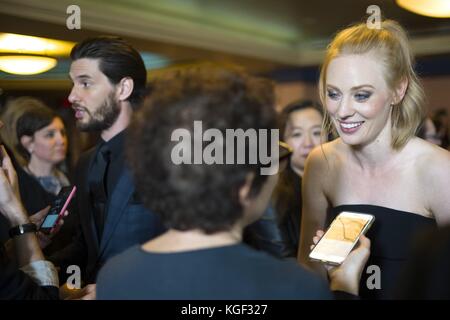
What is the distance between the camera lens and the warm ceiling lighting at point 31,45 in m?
3.20

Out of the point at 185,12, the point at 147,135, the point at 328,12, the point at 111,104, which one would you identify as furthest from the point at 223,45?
the point at 147,135

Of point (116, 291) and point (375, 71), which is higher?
point (375, 71)

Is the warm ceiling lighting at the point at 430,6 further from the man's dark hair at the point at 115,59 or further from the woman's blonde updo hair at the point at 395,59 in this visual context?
the man's dark hair at the point at 115,59

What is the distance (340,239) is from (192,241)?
530mm

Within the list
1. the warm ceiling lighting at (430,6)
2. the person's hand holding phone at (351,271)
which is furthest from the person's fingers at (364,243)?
the warm ceiling lighting at (430,6)

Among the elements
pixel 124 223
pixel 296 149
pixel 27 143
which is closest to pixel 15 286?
pixel 124 223

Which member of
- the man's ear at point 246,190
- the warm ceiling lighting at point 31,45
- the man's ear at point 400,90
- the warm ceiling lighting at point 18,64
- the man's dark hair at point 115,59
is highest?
the warm ceiling lighting at point 31,45

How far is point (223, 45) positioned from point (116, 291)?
5.87m

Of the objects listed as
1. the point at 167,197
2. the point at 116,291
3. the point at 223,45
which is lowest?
the point at 116,291

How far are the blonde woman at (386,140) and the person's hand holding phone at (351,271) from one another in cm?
27

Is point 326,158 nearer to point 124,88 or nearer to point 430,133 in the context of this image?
point 124,88

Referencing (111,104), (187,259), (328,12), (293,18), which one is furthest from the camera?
(293,18)

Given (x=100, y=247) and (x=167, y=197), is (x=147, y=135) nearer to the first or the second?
(x=167, y=197)

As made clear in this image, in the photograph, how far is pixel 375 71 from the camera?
58.1 inches
